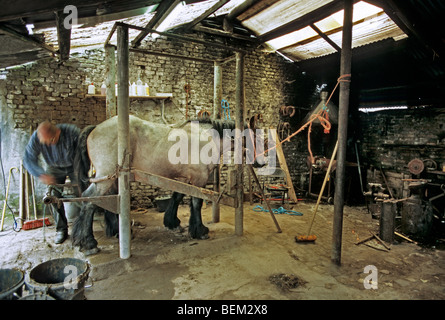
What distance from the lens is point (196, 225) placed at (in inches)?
181

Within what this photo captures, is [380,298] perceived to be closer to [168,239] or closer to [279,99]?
[168,239]

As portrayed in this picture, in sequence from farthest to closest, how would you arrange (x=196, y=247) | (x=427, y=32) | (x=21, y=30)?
(x=427, y=32) < (x=196, y=247) < (x=21, y=30)

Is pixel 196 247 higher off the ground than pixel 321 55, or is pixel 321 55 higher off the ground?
pixel 321 55

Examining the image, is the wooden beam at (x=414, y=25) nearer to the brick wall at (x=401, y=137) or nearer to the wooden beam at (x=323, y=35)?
the wooden beam at (x=323, y=35)

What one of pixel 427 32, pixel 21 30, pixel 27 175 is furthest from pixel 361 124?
pixel 27 175

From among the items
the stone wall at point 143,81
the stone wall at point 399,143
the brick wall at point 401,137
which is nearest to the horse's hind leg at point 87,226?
the stone wall at point 143,81

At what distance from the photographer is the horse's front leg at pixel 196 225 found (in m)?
4.55

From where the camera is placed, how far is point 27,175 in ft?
17.4

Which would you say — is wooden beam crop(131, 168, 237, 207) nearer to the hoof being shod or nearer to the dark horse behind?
the dark horse behind

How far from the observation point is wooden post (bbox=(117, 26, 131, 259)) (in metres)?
3.42

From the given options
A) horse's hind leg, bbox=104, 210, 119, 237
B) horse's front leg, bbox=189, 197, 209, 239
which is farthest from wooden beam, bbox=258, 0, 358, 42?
horse's hind leg, bbox=104, 210, 119, 237

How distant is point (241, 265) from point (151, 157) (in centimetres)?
245

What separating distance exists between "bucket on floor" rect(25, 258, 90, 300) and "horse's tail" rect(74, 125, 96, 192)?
1.96 metres
